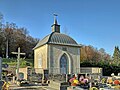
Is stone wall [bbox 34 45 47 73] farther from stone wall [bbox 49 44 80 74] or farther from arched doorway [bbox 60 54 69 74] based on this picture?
arched doorway [bbox 60 54 69 74]

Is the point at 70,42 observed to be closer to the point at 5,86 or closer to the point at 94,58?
the point at 5,86

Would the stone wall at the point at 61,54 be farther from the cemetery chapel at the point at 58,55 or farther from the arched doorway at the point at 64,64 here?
the arched doorway at the point at 64,64

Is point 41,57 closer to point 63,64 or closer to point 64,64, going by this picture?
point 63,64

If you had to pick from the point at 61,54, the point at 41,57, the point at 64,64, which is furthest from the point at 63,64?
the point at 41,57

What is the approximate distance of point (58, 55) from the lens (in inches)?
1271

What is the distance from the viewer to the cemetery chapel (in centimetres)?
3167

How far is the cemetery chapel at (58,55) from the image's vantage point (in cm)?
3167

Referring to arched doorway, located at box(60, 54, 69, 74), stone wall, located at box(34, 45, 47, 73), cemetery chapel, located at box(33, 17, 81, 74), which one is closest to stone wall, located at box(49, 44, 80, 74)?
cemetery chapel, located at box(33, 17, 81, 74)

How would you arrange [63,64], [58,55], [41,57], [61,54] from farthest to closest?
[41,57] → [63,64] → [61,54] → [58,55]

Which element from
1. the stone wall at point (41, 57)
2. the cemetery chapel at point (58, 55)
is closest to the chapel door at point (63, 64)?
the cemetery chapel at point (58, 55)

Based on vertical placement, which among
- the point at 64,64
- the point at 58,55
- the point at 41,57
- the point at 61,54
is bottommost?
the point at 64,64

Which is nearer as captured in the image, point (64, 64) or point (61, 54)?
point (61, 54)

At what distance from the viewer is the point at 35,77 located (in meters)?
26.3

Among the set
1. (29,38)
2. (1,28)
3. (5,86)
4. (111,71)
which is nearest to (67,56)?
(111,71)
